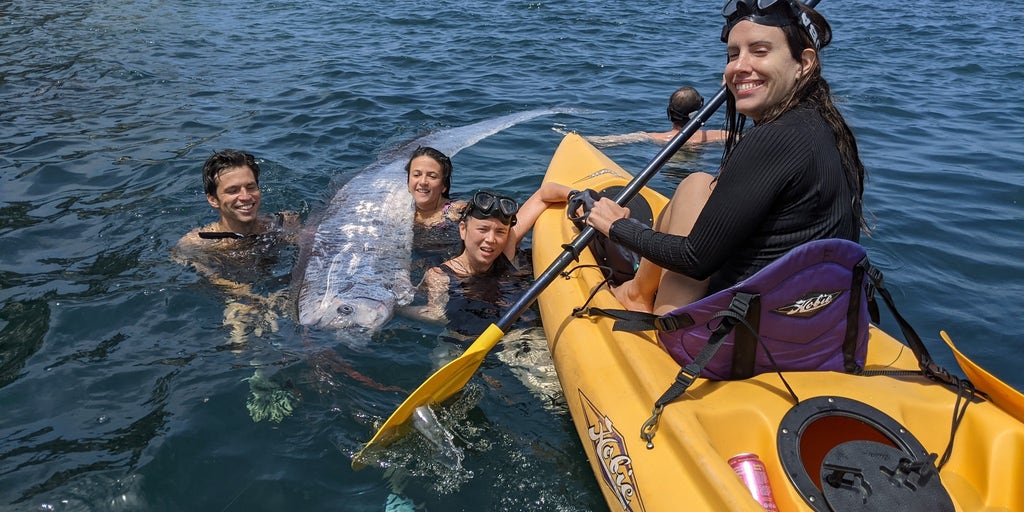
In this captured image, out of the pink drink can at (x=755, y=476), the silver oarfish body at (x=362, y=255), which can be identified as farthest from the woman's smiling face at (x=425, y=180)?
the pink drink can at (x=755, y=476)

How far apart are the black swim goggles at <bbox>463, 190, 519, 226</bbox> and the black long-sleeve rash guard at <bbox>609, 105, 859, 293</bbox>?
1.86m

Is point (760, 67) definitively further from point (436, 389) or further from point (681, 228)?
point (436, 389)

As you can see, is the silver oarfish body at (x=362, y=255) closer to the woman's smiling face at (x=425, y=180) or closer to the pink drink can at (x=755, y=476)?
the woman's smiling face at (x=425, y=180)

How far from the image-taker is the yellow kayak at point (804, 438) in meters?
2.52

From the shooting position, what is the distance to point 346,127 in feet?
29.4

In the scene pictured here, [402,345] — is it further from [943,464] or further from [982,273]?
[982,273]

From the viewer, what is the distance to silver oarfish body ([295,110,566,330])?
15.7 ft

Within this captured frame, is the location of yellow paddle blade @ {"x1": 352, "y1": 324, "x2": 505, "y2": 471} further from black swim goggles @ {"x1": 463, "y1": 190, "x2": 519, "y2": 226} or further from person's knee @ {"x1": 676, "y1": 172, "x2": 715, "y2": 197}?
person's knee @ {"x1": 676, "y1": 172, "x2": 715, "y2": 197}

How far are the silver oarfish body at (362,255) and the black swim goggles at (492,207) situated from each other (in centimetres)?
82

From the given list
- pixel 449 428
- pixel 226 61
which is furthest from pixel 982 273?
pixel 226 61

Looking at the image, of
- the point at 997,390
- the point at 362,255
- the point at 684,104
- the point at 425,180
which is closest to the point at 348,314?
the point at 362,255

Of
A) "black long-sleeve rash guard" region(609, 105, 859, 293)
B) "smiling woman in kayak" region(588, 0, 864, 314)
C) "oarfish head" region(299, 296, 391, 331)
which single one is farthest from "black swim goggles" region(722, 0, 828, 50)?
"oarfish head" region(299, 296, 391, 331)

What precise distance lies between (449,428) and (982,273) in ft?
14.8

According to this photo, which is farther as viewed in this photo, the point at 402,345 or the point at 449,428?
the point at 402,345
